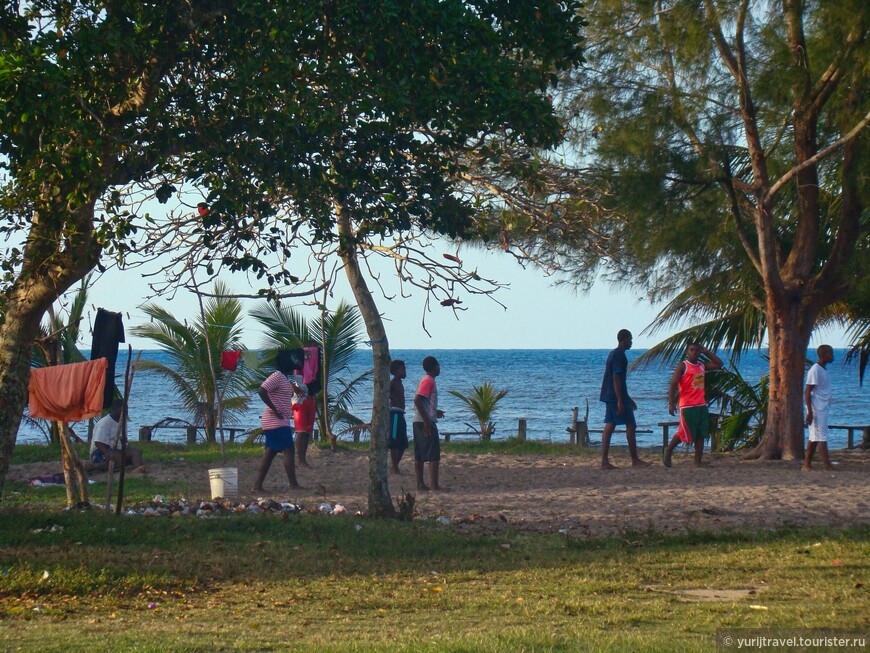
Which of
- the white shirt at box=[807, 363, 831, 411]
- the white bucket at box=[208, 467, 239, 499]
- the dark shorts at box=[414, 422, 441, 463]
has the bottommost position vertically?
the white bucket at box=[208, 467, 239, 499]

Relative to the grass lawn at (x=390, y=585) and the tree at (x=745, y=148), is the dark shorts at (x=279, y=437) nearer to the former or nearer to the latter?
the grass lawn at (x=390, y=585)

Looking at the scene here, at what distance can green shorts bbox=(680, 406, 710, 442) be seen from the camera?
12508mm

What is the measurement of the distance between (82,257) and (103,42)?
5.78 feet

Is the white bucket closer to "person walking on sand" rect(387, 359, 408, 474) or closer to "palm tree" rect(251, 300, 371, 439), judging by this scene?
"person walking on sand" rect(387, 359, 408, 474)

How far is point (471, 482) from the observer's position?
12242 mm

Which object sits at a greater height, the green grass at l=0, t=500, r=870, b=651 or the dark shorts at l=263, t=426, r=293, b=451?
the dark shorts at l=263, t=426, r=293, b=451

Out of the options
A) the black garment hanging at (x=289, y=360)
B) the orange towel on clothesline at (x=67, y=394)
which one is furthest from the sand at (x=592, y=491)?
the orange towel on clothesline at (x=67, y=394)

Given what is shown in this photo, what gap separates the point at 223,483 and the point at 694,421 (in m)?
6.32

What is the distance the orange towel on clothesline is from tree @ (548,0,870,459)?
6.58 meters

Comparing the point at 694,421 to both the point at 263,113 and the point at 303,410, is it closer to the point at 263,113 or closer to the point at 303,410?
the point at 303,410

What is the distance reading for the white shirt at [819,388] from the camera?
38.3 ft

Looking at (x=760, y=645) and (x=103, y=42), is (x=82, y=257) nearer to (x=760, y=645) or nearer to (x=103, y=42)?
Result: (x=103, y=42)

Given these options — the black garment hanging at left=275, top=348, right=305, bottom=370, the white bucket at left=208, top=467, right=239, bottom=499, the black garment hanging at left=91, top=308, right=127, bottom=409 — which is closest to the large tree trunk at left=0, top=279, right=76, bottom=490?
the black garment hanging at left=91, top=308, right=127, bottom=409

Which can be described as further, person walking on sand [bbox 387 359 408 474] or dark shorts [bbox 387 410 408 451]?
dark shorts [bbox 387 410 408 451]
